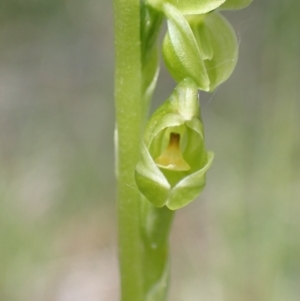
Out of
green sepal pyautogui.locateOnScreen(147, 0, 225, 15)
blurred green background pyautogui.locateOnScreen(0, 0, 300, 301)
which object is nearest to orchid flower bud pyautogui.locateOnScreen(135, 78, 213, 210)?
green sepal pyautogui.locateOnScreen(147, 0, 225, 15)

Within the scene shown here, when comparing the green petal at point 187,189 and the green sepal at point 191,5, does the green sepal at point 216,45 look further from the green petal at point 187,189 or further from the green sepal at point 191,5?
the green petal at point 187,189

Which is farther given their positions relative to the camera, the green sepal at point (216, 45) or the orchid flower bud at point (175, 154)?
the green sepal at point (216, 45)

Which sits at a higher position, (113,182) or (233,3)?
(233,3)

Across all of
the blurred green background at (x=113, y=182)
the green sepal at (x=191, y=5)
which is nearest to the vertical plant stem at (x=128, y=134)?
the green sepal at (x=191, y=5)

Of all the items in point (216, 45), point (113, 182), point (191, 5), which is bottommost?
point (113, 182)

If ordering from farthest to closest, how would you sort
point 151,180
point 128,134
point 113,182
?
point 113,182
point 128,134
point 151,180

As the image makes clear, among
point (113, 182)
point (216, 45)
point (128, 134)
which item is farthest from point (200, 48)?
point (113, 182)

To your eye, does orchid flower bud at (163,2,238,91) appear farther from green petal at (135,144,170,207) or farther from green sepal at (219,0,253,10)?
green petal at (135,144,170,207)

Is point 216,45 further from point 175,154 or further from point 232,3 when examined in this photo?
point 175,154
